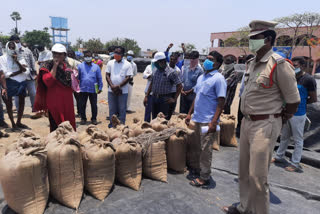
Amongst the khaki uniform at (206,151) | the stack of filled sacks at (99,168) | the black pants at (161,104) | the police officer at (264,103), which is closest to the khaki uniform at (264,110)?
the police officer at (264,103)

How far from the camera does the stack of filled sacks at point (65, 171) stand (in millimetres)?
2301

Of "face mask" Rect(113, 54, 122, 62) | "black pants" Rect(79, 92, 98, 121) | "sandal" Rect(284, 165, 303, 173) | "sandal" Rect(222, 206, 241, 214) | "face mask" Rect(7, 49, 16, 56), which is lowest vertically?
"sandal" Rect(284, 165, 303, 173)

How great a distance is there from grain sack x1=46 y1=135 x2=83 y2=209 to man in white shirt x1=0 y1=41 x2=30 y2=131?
3282 millimetres

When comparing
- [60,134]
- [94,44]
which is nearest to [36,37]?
[94,44]

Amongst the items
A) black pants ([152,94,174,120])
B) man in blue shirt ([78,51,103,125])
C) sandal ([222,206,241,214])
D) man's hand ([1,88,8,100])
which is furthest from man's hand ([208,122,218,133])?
man's hand ([1,88,8,100])

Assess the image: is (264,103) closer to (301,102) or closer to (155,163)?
(155,163)

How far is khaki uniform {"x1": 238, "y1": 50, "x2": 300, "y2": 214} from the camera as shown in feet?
7.00

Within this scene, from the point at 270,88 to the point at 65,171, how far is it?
2.07 m

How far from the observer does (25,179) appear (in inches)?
82.1

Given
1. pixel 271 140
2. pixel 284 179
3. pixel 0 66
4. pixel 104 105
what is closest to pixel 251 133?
pixel 271 140

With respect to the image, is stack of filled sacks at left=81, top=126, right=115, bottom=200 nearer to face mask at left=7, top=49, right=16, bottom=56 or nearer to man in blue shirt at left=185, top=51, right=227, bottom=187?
man in blue shirt at left=185, top=51, right=227, bottom=187

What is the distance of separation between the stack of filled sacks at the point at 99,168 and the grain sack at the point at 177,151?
3.02 ft

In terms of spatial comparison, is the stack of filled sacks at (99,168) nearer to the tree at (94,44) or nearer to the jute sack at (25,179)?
the jute sack at (25,179)

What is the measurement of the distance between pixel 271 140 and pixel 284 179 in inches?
70.5
